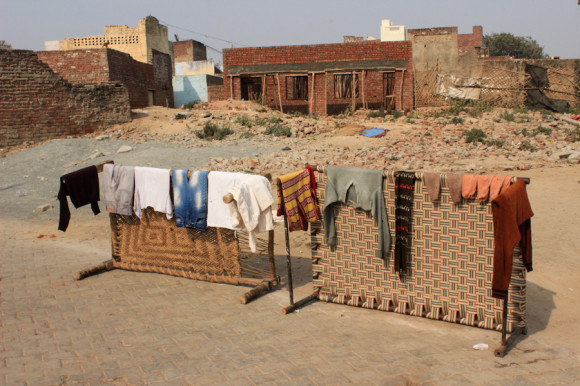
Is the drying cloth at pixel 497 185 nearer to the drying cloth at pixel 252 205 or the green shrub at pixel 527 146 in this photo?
the drying cloth at pixel 252 205

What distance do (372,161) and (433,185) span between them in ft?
28.5

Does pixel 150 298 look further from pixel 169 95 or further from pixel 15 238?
pixel 169 95

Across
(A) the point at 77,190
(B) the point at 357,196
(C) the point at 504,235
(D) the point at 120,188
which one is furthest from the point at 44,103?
(C) the point at 504,235

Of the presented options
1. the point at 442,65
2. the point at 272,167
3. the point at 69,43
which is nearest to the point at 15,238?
the point at 272,167

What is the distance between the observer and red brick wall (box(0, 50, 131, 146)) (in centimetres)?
1727

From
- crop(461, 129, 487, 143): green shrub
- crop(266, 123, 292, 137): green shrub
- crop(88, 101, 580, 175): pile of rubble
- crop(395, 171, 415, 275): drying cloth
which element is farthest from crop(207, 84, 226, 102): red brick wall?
crop(395, 171, 415, 275): drying cloth

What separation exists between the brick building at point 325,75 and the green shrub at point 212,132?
8298 mm

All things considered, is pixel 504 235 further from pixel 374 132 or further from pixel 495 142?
pixel 374 132

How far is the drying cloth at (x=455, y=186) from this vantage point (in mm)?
4379

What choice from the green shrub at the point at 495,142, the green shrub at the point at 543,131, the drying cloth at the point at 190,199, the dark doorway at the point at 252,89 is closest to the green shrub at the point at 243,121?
the dark doorway at the point at 252,89

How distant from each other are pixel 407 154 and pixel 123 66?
1421cm

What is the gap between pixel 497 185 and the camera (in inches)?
166

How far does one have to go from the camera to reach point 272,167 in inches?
496

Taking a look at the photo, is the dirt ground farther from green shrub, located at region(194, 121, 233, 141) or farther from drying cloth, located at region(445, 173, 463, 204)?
drying cloth, located at region(445, 173, 463, 204)
